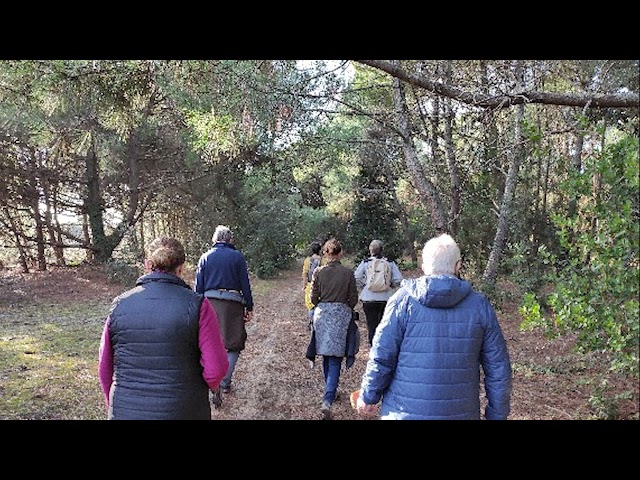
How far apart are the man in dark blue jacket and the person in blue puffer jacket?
2.57m

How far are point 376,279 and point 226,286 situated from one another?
1860 mm

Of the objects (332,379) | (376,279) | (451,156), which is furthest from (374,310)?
(451,156)

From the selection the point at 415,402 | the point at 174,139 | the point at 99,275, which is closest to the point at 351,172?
the point at 174,139

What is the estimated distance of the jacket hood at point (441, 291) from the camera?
2.37 meters

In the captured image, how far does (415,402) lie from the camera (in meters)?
2.44

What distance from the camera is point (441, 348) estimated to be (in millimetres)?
2391

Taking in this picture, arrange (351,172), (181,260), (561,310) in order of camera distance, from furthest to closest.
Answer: (351,172)
(561,310)
(181,260)

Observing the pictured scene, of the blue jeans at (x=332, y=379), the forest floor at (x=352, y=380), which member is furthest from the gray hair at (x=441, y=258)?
the blue jeans at (x=332, y=379)

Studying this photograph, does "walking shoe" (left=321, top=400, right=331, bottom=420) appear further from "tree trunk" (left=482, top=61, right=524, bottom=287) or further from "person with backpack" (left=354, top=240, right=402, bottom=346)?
"tree trunk" (left=482, top=61, right=524, bottom=287)

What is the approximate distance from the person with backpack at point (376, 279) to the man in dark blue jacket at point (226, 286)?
1526mm

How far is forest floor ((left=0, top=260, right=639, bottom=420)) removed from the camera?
4.45 metres

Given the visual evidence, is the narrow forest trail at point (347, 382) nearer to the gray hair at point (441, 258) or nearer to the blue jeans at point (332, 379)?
the blue jeans at point (332, 379)
